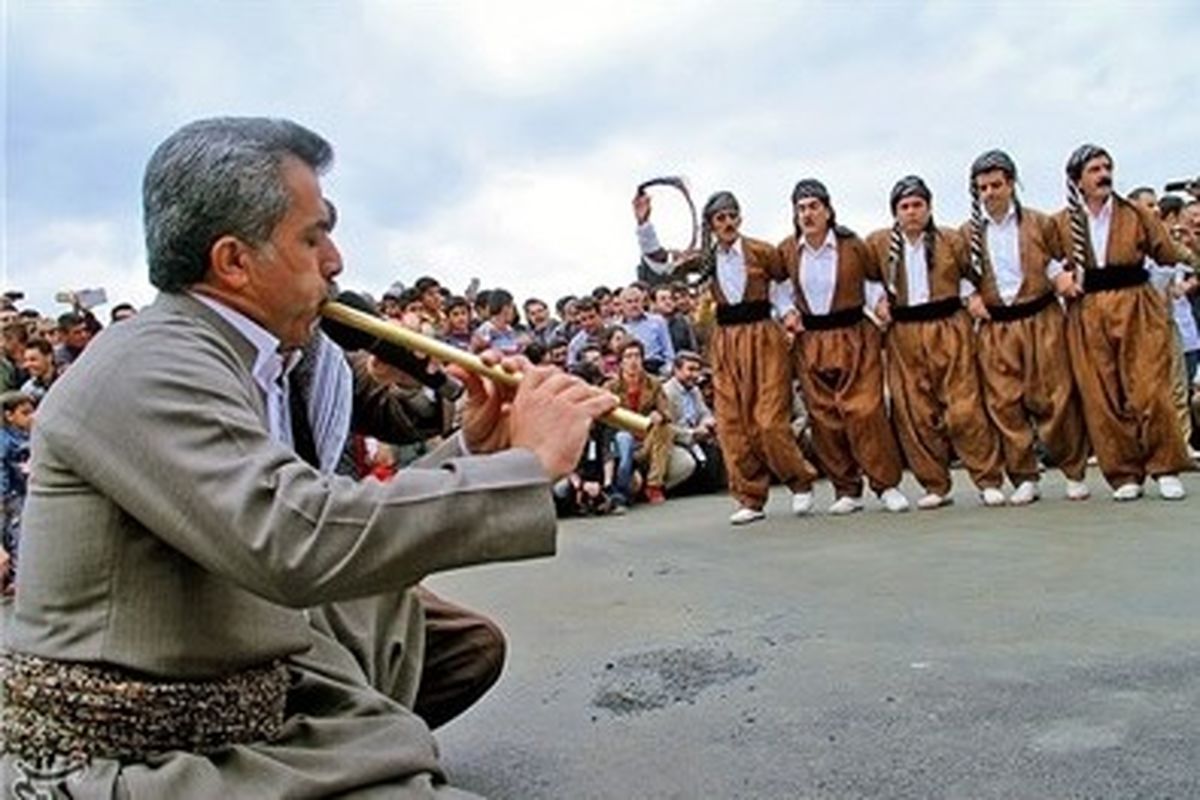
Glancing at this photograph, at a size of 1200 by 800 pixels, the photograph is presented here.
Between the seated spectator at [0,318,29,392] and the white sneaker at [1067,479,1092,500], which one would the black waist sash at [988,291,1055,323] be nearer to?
the white sneaker at [1067,479,1092,500]

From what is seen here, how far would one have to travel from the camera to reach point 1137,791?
207 centimetres

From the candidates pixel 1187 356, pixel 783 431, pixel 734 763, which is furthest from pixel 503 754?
pixel 1187 356

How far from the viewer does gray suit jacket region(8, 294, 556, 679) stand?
1.33 metres

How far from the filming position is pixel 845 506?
641cm

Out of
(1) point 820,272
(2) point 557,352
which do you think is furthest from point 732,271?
(2) point 557,352

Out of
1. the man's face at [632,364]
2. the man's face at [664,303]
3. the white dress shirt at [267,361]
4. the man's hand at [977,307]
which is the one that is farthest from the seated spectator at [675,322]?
the white dress shirt at [267,361]

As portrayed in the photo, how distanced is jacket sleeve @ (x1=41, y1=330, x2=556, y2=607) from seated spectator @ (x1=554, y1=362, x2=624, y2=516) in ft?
19.9

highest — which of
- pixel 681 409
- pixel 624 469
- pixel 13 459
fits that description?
pixel 13 459

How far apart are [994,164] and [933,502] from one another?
1.71 meters

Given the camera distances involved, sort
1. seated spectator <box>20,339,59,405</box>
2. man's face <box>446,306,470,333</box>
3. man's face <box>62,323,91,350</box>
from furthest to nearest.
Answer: man's face <box>446,306,470,333</box>, man's face <box>62,323,91,350</box>, seated spectator <box>20,339,59,405</box>

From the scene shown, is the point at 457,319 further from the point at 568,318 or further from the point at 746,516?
the point at 746,516

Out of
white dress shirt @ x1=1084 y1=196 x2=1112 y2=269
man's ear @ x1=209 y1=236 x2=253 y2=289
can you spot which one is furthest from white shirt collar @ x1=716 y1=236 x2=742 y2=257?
man's ear @ x1=209 y1=236 x2=253 y2=289

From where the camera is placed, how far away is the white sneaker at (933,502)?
6.23 metres

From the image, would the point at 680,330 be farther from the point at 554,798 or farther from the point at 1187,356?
the point at 554,798
